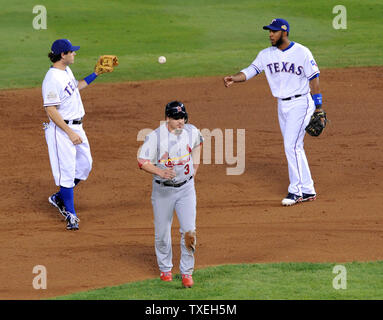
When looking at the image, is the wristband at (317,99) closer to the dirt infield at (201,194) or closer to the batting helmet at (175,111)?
the dirt infield at (201,194)

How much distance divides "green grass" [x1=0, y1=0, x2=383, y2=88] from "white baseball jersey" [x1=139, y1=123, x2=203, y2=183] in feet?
36.1

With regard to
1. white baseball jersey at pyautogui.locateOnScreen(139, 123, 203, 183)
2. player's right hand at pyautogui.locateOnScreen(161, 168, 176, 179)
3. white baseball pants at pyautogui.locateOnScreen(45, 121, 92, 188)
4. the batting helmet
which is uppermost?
white baseball pants at pyautogui.locateOnScreen(45, 121, 92, 188)

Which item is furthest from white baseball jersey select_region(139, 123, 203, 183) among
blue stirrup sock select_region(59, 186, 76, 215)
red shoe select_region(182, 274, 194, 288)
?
blue stirrup sock select_region(59, 186, 76, 215)

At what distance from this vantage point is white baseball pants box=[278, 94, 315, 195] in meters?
11.5

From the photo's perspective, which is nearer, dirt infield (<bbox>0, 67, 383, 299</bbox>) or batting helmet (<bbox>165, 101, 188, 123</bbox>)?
batting helmet (<bbox>165, 101, 188, 123</bbox>)

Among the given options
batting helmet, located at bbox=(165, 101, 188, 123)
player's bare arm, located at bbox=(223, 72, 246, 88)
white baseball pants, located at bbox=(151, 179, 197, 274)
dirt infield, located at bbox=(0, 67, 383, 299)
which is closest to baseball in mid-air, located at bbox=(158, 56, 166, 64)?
dirt infield, located at bbox=(0, 67, 383, 299)

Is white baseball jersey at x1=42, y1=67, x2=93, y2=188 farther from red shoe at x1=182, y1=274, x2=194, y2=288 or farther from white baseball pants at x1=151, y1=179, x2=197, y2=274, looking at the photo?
red shoe at x1=182, y1=274, x2=194, y2=288

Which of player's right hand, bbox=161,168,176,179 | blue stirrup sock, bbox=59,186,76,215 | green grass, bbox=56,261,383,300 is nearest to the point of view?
green grass, bbox=56,261,383,300

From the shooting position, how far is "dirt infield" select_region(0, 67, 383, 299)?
9.73m

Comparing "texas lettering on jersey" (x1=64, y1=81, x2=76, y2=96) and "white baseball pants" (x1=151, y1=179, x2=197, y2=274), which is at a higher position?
"texas lettering on jersey" (x1=64, y1=81, x2=76, y2=96)

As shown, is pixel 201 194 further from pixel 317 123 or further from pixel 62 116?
pixel 62 116

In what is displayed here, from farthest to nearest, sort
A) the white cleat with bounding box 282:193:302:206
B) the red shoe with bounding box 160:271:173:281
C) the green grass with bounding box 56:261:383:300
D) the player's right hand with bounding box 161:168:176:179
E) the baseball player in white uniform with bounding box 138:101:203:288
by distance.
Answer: the white cleat with bounding box 282:193:302:206
the red shoe with bounding box 160:271:173:281
the baseball player in white uniform with bounding box 138:101:203:288
the player's right hand with bounding box 161:168:176:179
the green grass with bounding box 56:261:383:300

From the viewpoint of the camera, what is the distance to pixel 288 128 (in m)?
11.6

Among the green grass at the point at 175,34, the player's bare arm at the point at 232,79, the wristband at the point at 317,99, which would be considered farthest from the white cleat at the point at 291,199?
the green grass at the point at 175,34
